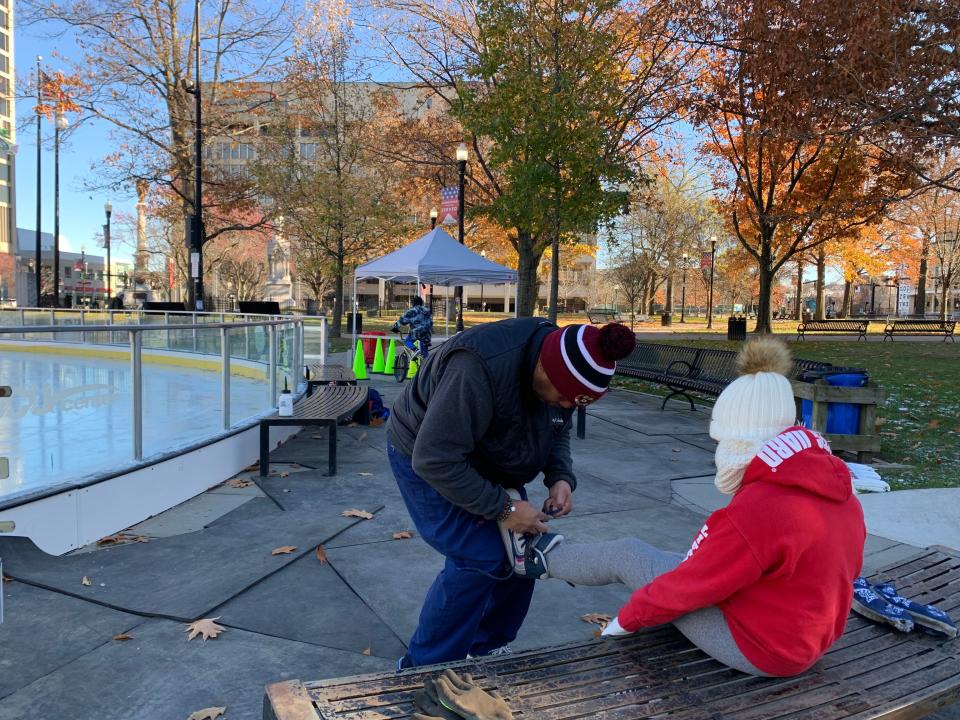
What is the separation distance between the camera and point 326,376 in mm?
10234

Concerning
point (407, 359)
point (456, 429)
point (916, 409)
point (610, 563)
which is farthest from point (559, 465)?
point (407, 359)

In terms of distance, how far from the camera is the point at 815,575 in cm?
202

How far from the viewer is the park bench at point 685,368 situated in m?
9.05

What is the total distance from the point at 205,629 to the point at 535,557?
5.92 ft

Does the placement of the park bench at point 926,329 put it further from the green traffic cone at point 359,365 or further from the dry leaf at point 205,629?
the dry leaf at point 205,629

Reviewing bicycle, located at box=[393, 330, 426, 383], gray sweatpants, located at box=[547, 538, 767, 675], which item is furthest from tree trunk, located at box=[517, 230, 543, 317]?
gray sweatpants, located at box=[547, 538, 767, 675]

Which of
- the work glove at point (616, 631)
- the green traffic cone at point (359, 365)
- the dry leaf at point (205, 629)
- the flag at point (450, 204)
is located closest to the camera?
the work glove at point (616, 631)

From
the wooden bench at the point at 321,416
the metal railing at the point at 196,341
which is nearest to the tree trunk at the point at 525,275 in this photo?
the metal railing at the point at 196,341

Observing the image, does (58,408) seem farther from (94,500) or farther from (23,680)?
(23,680)

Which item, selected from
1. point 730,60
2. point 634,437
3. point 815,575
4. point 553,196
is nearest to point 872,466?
point 634,437

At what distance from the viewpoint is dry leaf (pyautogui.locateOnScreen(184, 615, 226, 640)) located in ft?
10.9

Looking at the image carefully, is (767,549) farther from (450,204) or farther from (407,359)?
(450,204)

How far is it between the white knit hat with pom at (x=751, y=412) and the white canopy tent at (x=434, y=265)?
12.8 m

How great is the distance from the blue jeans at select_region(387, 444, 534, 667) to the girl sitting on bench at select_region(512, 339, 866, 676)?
526 millimetres
